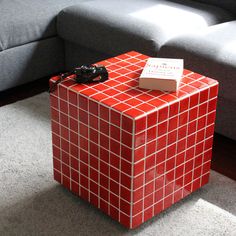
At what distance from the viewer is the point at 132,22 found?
8.51 feet

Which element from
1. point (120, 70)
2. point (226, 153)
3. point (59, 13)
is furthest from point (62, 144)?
point (59, 13)

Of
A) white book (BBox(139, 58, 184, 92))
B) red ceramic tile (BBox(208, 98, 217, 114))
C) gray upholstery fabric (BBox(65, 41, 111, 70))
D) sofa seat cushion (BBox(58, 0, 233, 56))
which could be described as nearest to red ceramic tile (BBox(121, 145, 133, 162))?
white book (BBox(139, 58, 184, 92))

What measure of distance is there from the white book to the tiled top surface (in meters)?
0.02

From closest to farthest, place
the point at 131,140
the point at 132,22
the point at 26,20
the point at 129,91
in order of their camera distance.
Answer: the point at 131,140
the point at 129,91
the point at 132,22
the point at 26,20

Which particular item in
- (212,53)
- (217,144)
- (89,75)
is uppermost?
(89,75)

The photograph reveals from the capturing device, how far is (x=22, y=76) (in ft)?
9.16

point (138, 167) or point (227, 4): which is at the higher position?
point (227, 4)

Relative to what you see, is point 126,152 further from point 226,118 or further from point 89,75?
point 226,118

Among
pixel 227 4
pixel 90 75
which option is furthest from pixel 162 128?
pixel 227 4

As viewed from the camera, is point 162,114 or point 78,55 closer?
point 162,114

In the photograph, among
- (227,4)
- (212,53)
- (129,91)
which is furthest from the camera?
(227,4)

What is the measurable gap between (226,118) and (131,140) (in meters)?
0.80

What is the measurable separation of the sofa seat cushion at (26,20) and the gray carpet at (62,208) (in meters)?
0.64

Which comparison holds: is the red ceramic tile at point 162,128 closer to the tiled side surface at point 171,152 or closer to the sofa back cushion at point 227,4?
the tiled side surface at point 171,152
